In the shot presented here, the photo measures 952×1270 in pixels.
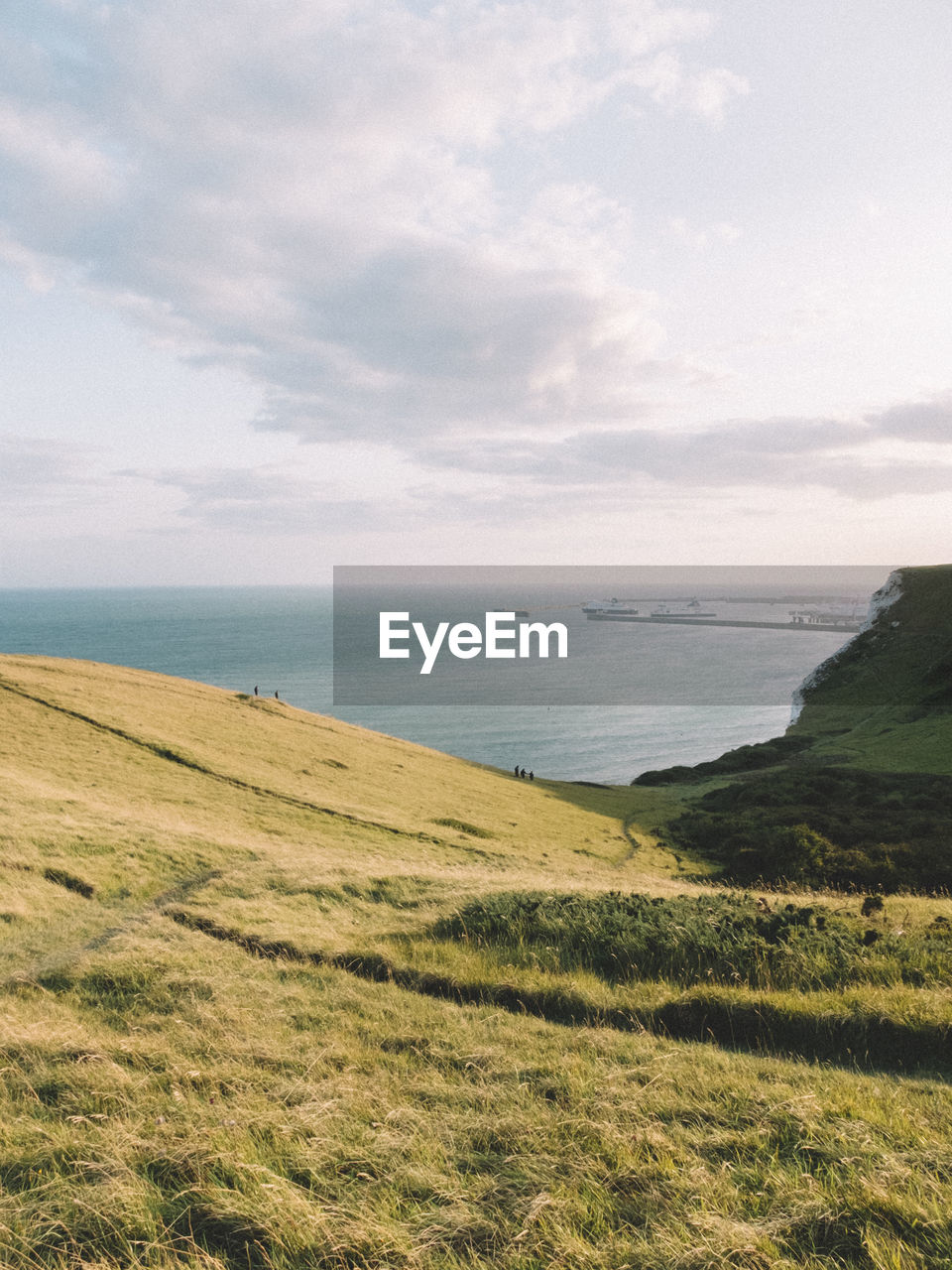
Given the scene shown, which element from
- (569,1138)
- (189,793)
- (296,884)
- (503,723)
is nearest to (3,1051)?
(569,1138)

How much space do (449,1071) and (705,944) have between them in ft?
18.8

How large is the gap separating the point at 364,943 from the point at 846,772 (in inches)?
2364

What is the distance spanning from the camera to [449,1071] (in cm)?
780

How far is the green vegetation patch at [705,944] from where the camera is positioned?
10.7 metres

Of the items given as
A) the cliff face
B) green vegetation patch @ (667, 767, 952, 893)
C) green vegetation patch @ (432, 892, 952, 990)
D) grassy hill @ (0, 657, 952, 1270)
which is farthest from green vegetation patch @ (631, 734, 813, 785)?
green vegetation patch @ (432, 892, 952, 990)

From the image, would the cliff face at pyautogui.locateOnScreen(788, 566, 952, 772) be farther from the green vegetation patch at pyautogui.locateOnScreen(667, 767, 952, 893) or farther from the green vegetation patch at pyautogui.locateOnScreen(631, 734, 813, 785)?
the green vegetation patch at pyautogui.locateOnScreen(667, 767, 952, 893)

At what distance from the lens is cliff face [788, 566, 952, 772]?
6981 centimetres

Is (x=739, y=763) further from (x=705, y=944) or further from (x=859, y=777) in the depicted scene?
(x=705, y=944)

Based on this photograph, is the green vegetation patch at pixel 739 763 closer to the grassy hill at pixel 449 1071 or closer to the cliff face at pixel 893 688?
the cliff face at pixel 893 688

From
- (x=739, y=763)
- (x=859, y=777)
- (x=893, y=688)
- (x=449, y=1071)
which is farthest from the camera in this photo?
(x=893, y=688)

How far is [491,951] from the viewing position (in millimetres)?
12039

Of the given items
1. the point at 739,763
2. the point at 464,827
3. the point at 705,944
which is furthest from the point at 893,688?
the point at 705,944

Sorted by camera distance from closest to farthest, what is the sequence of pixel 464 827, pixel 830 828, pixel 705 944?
pixel 705 944 → pixel 464 827 → pixel 830 828

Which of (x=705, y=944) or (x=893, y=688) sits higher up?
(x=705, y=944)
